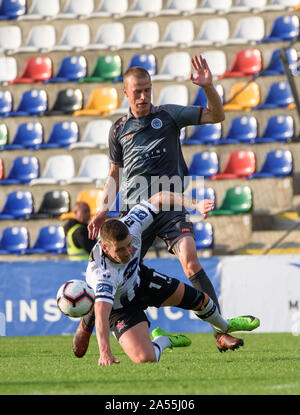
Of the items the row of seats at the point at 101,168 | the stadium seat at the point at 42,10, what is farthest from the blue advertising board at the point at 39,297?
the stadium seat at the point at 42,10

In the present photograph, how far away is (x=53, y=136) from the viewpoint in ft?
55.8

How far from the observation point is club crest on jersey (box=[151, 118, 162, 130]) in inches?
300

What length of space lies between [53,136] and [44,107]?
92cm

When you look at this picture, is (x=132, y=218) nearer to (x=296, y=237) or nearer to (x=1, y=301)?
(x=1, y=301)

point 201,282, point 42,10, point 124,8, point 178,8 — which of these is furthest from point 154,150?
point 42,10

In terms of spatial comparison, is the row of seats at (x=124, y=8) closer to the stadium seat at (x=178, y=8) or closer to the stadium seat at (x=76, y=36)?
the stadium seat at (x=178, y=8)

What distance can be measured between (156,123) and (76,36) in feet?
37.6

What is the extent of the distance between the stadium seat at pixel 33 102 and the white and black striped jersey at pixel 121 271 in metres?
10.9

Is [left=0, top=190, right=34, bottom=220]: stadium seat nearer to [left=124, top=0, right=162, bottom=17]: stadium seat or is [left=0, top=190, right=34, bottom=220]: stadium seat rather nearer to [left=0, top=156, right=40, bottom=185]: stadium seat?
[left=0, top=156, right=40, bottom=185]: stadium seat

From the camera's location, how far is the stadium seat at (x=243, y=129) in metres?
15.9

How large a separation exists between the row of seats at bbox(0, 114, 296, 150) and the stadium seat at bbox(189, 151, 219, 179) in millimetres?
279

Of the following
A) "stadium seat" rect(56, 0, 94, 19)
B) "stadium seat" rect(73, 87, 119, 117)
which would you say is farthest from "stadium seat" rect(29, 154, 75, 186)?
"stadium seat" rect(56, 0, 94, 19)

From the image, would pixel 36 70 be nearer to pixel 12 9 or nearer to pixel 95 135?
pixel 12 9
